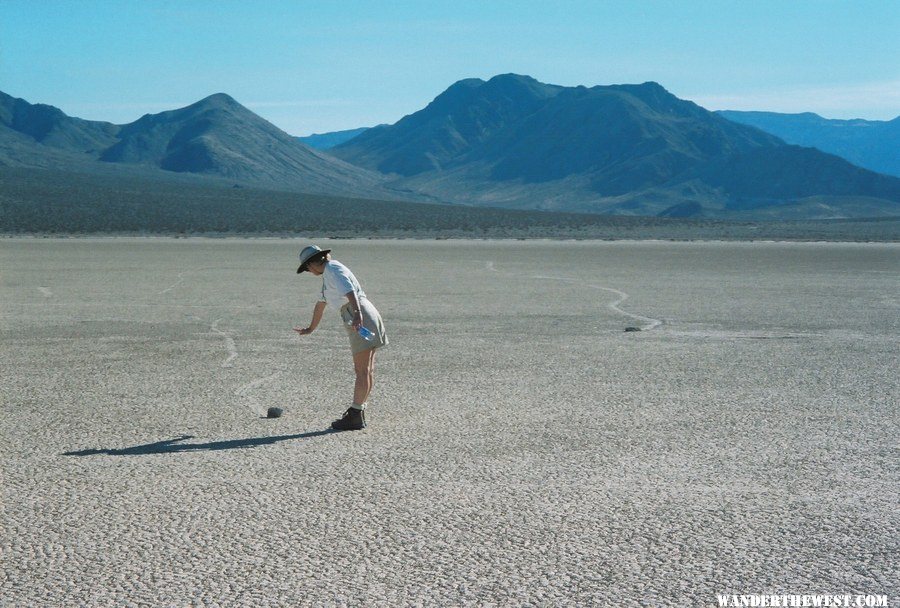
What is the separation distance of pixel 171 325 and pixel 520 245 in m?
34.2

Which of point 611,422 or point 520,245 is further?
point 520,245

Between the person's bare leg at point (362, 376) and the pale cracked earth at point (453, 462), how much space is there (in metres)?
0.26

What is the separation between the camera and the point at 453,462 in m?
6.98

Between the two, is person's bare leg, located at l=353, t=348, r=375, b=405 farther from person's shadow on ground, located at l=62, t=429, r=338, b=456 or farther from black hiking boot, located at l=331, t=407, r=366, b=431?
person's shadow on ground, located at l=62, t=429, r=338, b=456

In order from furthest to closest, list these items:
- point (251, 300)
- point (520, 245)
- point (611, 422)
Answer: point (520, 245)
point (251, 300)
point (611, 422)

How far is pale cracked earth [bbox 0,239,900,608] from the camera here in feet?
16.2

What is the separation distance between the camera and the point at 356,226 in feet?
205

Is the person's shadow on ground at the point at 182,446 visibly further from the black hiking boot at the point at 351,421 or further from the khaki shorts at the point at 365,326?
the khaki shorts at the point at 365,326

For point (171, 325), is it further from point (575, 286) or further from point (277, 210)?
point (277, 210)

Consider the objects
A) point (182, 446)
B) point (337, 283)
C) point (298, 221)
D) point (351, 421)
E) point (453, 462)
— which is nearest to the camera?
point (453, 462)

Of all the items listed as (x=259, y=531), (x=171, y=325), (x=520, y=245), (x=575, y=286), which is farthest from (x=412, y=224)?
(x=259, y=531)

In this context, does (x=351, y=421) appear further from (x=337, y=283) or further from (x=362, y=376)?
(x=337, y=283)

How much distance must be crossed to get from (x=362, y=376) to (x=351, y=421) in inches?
13.4

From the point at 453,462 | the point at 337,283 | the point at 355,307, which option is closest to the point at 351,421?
the point at 355,307
